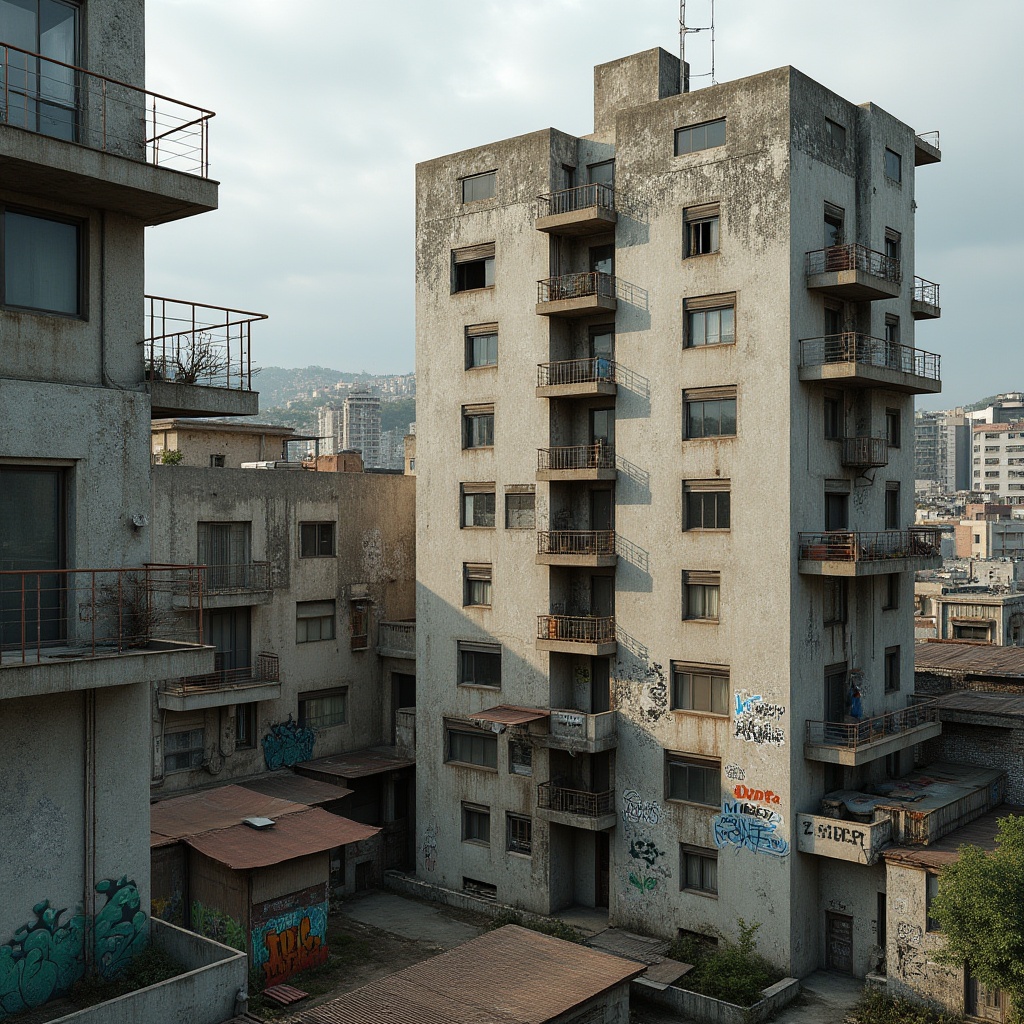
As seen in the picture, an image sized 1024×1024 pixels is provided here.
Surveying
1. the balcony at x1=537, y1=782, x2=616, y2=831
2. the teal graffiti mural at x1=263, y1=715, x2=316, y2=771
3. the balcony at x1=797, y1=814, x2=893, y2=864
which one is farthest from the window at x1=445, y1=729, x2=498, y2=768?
the balcony at x1=797, y1=814, x2=893, y2=864

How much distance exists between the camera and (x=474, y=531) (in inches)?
1335

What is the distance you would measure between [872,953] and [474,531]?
16.7 meters

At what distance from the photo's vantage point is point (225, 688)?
32219mm

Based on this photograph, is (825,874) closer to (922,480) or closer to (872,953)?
(872,953)

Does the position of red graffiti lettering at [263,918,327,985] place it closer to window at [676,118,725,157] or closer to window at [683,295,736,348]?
window at [683,295,736,348]

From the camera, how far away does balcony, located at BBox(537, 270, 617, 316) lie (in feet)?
101

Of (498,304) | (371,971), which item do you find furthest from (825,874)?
(498,304)

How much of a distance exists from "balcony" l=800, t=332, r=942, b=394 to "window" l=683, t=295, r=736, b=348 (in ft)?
7.00

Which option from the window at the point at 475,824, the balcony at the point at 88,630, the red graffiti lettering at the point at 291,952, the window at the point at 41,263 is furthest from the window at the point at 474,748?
the window at the point at 41,263

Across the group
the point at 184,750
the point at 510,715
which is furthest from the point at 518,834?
the point at 184,750

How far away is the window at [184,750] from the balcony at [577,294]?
17152mm

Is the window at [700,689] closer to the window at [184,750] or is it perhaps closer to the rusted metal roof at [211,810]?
the rusted metal roof at [211,810]

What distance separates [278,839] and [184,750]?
736 centimetres

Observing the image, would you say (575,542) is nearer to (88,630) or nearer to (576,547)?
(576,547)
